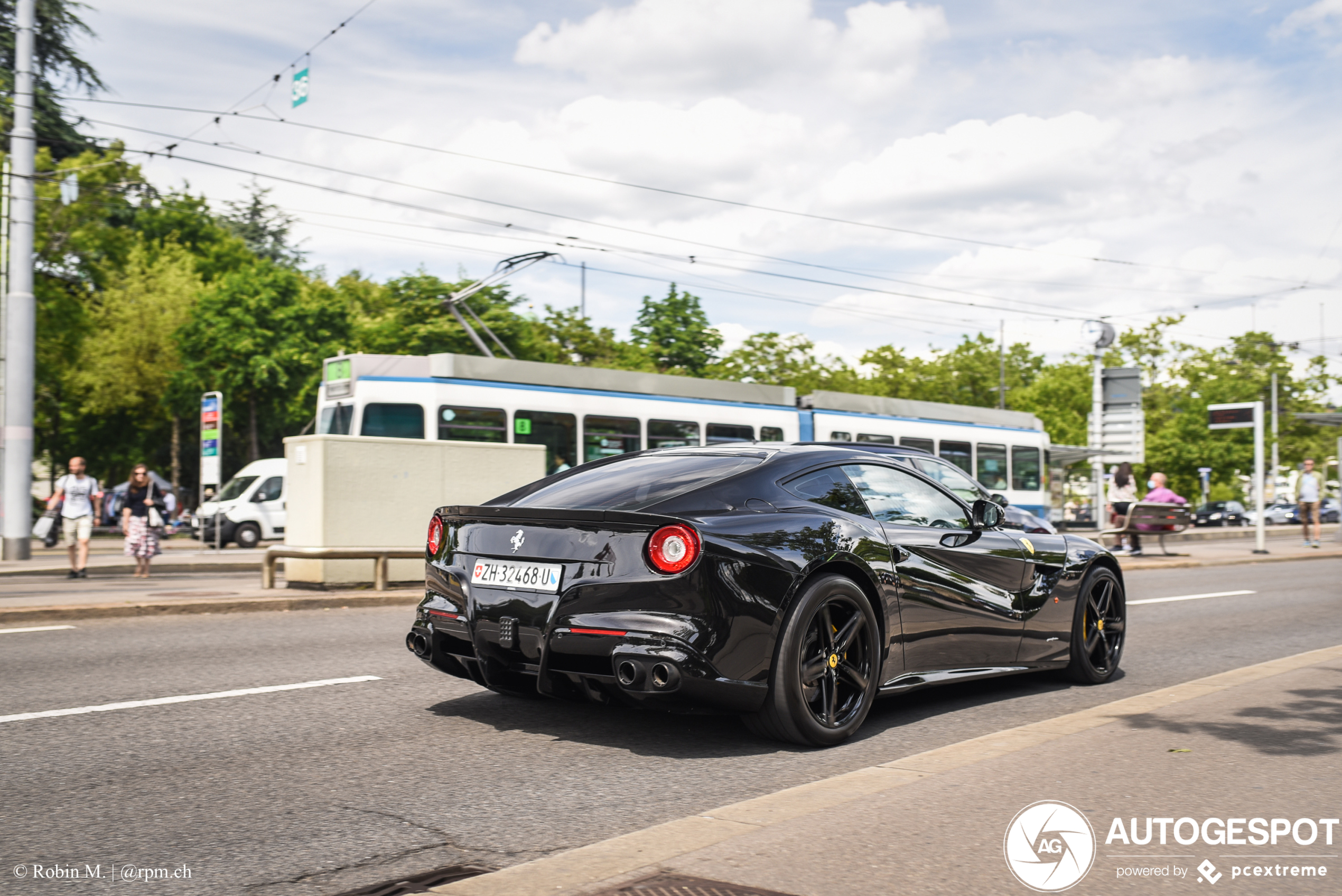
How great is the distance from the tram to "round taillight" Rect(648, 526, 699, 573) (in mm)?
9203

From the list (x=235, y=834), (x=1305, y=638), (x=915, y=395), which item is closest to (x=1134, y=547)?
(x=1305, y=638)

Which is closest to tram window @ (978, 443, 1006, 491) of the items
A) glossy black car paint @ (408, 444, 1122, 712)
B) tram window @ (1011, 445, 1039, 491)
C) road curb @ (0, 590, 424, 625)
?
tram window @ (1011, 445, 1039, 491)

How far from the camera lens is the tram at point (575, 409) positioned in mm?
17922

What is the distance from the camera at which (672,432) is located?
21031 mm

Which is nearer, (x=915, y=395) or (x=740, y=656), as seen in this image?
(x=740, y=656)

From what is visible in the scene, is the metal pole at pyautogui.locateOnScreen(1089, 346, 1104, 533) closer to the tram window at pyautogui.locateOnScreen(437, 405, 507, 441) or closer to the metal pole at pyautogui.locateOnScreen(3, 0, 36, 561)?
the tram window at pyautogui.locateOnScreen(437, 405, 507, 441)

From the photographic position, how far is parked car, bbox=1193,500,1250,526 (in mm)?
62062

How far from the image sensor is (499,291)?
40531 mm

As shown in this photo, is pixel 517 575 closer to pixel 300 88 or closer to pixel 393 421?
pixel 393 421

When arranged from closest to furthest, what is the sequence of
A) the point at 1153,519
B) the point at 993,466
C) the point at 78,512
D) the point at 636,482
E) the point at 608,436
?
1. the point at 636,482
2. the point at 78,512
3. the point at 608,436
4. the point at 1153,519
5. the point at 993,466

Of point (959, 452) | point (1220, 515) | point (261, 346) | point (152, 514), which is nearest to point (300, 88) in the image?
point (152, 514)

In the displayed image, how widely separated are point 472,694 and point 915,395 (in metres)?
59.7

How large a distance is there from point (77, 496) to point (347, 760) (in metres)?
13.5

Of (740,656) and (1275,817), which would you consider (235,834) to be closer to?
(740,656)
